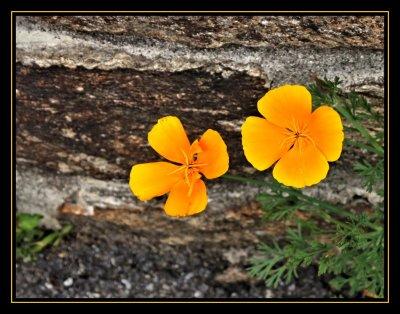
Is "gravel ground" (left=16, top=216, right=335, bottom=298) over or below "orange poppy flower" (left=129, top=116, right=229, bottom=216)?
below

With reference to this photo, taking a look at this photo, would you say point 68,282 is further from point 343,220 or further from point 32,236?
point 343,220

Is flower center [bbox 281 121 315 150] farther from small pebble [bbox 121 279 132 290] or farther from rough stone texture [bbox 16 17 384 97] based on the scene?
small pebble [bbox 121 279 132 290]

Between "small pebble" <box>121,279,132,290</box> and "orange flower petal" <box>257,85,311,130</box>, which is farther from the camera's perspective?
"small pebble" <box>121,279,132,290</box>

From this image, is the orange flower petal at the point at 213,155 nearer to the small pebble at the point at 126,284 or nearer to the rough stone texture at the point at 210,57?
the rough stone texture at the point at 210,57

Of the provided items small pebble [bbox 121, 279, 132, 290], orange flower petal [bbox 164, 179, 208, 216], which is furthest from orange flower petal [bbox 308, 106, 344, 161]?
small pebble [bbox 121, 279, 132, 290]

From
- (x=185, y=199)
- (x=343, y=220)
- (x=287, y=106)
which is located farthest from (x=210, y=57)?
(x=343, y=220)

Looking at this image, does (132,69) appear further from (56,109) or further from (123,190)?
(123,190)
